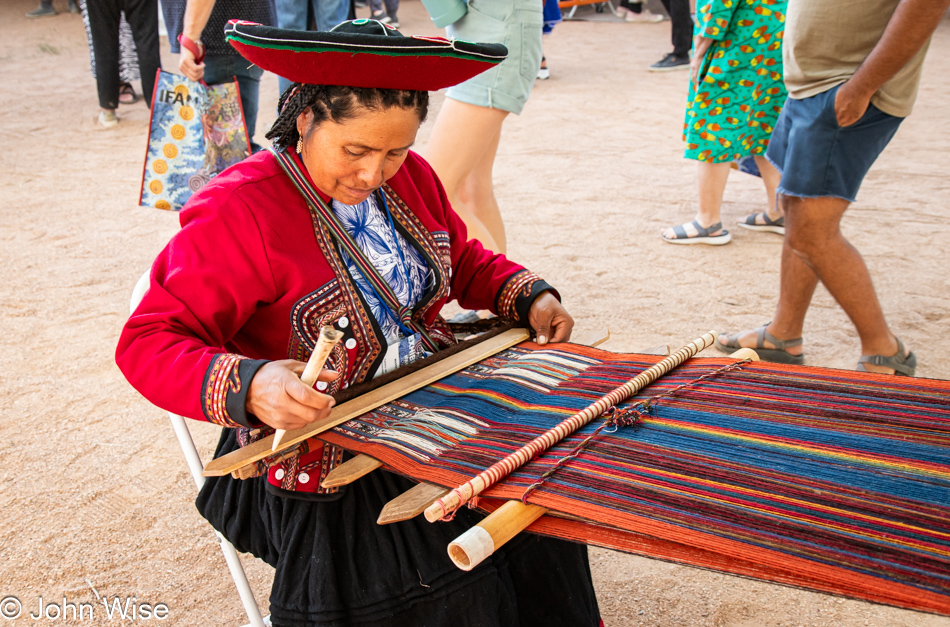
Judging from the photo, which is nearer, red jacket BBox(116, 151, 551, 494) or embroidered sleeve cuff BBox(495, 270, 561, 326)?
red jacket BBox(116, 151, 551, 494)

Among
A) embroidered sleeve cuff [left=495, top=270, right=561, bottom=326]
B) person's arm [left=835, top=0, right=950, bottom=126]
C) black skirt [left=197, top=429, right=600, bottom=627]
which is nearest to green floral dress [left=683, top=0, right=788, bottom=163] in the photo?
person's arm [left=835, top=0, right=950, bottom=126]

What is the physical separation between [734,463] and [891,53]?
1.72 metres

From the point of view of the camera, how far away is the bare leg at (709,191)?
4.26 m

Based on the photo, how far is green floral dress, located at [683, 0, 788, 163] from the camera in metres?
3.85

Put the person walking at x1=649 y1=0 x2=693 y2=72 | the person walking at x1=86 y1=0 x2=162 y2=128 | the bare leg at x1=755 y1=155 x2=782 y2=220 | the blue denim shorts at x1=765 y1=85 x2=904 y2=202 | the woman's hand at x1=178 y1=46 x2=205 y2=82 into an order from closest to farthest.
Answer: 1. the blue denim shorts at x1=765 y1=85 x2=904 y2=202
2. the woman's hand at x1=178 y1=46 x2=205 y2=82
3. the bare leg at x1=755 y1=155 x2=782 y2=220
4. the person walking at x1=86 y1=0 x2=162 y2=128
5. the person walking at x1=649 y1=0 x2=693 y2=72

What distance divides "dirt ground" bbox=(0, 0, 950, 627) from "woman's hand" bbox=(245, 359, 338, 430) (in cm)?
110

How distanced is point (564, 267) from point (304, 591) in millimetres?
2962

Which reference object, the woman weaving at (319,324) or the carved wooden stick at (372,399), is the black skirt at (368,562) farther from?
the carved wooden stick at (372,399)

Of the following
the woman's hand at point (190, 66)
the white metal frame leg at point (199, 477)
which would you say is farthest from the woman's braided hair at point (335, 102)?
the woman's hand at point (190, 66)

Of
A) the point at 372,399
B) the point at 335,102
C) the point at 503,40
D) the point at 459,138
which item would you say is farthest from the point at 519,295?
the point at 503,40

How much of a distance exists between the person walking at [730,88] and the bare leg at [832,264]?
1361mm

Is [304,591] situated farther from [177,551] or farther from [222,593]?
[177,551]

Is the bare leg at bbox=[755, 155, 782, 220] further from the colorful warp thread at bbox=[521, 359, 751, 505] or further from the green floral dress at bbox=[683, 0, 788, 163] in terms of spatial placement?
the colorful warp thread at bbox=[521, 359, 751, 505]

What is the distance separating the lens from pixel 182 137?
312cm
